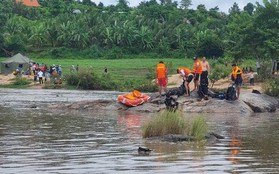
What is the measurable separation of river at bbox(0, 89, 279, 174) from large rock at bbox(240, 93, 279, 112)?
4.51 metres

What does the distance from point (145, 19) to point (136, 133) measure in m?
74.7

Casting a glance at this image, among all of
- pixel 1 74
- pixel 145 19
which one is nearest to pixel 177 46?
pixel 145 19

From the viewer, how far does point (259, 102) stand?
2664cm

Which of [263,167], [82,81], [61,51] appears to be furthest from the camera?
[61,51]

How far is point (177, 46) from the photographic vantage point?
8731 cm

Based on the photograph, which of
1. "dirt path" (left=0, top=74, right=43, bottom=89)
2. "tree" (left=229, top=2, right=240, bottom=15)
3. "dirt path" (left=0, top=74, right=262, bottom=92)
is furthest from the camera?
"tree" (left=229, top=2, right=240, bottom=15)

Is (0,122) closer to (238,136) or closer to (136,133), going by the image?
(136,133)

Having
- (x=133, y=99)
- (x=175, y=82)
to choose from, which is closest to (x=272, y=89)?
(x=133, y=99)

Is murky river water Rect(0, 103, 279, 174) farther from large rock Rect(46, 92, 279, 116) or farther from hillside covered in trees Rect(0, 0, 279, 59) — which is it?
hillside covered in trees Rect(0, 0, 279, 59)

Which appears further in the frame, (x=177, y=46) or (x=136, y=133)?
(x=177, y=46)

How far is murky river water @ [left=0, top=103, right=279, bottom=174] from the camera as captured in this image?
11.6 m

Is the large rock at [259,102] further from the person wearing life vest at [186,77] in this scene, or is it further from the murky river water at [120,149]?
the murky river water at [120,149]

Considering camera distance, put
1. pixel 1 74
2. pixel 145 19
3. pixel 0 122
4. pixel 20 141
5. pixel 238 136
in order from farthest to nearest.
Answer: pixel 145 19 → pixel 1 74 → pixel 0 122 → pixel 238 136 → pixel 20 141

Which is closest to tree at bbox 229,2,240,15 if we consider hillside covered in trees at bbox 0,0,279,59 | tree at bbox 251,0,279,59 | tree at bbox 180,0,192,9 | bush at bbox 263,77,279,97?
tree at bbox 180,0,192,9
